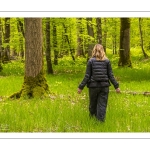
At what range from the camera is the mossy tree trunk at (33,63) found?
12.1 metres

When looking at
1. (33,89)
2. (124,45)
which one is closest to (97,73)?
(33,89)

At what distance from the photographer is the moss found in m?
12.0

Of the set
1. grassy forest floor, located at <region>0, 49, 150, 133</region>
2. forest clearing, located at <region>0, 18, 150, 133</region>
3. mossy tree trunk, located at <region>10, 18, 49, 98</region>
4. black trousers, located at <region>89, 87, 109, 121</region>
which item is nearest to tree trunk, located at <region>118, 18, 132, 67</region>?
forest clearing, located at <region>0, 18, 150, 133</region>

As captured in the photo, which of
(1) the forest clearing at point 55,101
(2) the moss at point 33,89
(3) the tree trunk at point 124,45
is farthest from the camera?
(3) the tree trunk at point 124,45

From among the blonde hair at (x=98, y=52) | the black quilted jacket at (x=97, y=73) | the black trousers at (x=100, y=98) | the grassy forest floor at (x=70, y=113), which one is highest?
the blonde hair at (x=98, y=52)

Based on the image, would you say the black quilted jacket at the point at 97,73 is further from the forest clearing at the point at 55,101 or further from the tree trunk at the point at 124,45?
the tree trunk at the point at 124,45

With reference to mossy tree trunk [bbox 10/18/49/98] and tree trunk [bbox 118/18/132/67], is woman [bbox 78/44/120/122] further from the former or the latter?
tree trunk [bbox 118/18/132/67]

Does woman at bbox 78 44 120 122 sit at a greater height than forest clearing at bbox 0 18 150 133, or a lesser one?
greater

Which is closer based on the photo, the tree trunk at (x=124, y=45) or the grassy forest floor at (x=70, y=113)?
the grassy forest floor at (x=70, y=113)

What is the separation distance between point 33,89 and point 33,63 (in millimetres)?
867

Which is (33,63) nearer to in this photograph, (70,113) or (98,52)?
(70,113)

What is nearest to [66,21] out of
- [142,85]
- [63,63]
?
[63,63]

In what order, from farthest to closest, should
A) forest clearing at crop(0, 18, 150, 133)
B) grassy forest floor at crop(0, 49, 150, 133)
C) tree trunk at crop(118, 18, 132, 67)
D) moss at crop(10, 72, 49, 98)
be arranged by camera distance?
1. tree trunk at crop(118, 18, 132, 67)
2. moss at crop(10, 72, 49, 98)
3. forest clearing at crop(0, 18, 150, 133)
4. grassy forest floor at crop(0, 49, 150, 133)

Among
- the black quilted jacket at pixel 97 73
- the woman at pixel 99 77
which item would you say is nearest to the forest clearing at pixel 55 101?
the woman at pixel 99 77
